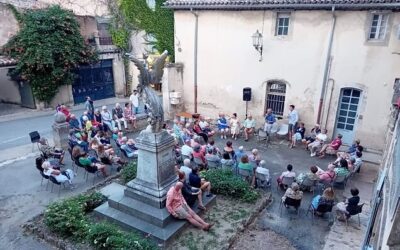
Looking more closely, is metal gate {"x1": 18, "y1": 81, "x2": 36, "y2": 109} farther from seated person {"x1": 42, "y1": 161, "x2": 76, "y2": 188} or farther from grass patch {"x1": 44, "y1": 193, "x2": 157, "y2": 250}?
grass patch {"x1": 44, "y1": 193, "x2": 157, "y2": 250}

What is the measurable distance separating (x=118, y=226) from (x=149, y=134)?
7.67 ft

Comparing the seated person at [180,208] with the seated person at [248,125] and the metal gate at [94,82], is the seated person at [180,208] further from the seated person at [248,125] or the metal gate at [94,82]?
the metal gate at [94,82]

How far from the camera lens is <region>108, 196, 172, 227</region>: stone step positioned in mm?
7285

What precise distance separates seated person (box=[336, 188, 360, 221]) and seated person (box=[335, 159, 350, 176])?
5.33 ft

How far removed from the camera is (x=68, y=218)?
7293 mm

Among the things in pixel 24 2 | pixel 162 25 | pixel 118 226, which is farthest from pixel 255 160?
pixel 24 2

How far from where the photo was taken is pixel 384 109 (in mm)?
12102

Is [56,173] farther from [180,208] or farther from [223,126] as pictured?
[223,126]

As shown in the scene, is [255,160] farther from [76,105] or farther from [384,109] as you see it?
[76,105]

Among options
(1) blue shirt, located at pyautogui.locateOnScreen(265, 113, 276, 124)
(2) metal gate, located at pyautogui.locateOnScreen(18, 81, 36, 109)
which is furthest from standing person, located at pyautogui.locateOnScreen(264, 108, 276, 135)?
(2) metal gate, located at pyautogui.locateOnScreen(18, 81, 36, 109)

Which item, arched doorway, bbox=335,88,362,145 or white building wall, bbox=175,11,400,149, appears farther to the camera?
arched doorway, bbox=335,88,362,145

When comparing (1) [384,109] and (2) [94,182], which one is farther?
(1) [384,109]

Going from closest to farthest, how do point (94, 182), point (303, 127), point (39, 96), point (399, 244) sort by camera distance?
point (399, 244) → point (94, 182) → point (303, 127) → point (39, 96)

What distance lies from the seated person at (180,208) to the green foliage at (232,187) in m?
1.57
